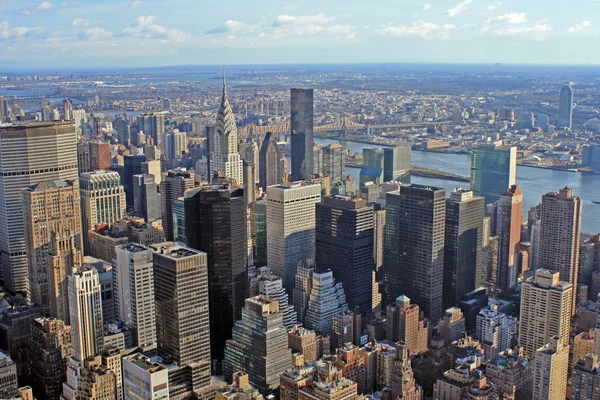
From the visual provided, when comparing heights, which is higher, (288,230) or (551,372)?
(288,230)

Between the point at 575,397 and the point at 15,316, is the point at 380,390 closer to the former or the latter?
the point at 575,397

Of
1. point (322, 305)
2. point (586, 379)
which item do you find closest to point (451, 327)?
point (322, 305)

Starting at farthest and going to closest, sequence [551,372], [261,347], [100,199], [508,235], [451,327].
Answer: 1. [100,199]
2. [508,235]
3. [451,327]
4. [261,347]
5. [551,372]

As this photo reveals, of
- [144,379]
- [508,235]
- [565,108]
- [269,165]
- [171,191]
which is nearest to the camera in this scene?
[144,379]

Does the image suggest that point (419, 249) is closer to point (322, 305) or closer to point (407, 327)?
point (407, 327)

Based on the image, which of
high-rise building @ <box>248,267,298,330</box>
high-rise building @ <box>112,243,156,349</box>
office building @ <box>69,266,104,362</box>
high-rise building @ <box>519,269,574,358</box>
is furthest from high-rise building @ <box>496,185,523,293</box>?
office building @ <box>69,266,104,362</box>

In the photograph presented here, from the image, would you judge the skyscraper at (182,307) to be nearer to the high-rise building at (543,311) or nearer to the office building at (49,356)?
the office building at (49,356)

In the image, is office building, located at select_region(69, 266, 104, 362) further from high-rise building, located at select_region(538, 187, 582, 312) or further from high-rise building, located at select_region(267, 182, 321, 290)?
high-rise building, located at select_region(538, 187, 582, 312)
